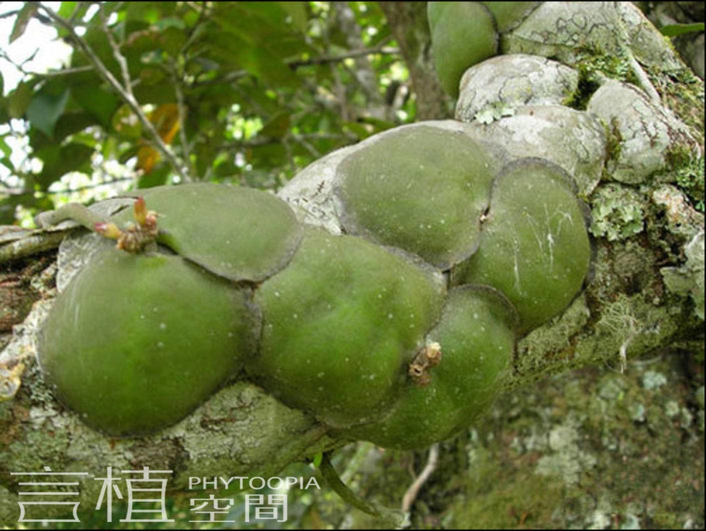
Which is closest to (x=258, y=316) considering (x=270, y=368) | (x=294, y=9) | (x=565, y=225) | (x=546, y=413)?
(x=270, y=368)

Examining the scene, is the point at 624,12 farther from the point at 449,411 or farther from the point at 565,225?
the point at 449,411

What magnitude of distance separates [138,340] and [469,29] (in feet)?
2.27

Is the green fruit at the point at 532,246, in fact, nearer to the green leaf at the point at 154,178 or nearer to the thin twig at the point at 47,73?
the thin twig at the point at 47,73

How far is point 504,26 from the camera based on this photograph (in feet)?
3.46

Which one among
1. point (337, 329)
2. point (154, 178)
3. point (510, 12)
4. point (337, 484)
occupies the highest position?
point (510, 12)

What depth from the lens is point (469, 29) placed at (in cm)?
107

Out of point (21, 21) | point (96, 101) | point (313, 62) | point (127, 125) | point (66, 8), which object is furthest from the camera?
point (313, 62)

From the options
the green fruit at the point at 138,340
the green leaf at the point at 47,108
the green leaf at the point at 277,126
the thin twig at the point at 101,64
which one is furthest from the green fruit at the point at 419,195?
the green leaf at the point at 277,126

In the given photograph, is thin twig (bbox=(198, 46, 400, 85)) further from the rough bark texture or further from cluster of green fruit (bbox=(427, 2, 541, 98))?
the rough bark texture

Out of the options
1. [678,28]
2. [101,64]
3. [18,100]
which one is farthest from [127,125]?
[678,28]

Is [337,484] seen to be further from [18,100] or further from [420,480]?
[18,100]

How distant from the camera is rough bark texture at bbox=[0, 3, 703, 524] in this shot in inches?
25.4

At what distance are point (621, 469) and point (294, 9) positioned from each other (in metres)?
1.25

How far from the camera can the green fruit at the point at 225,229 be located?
65 cm
